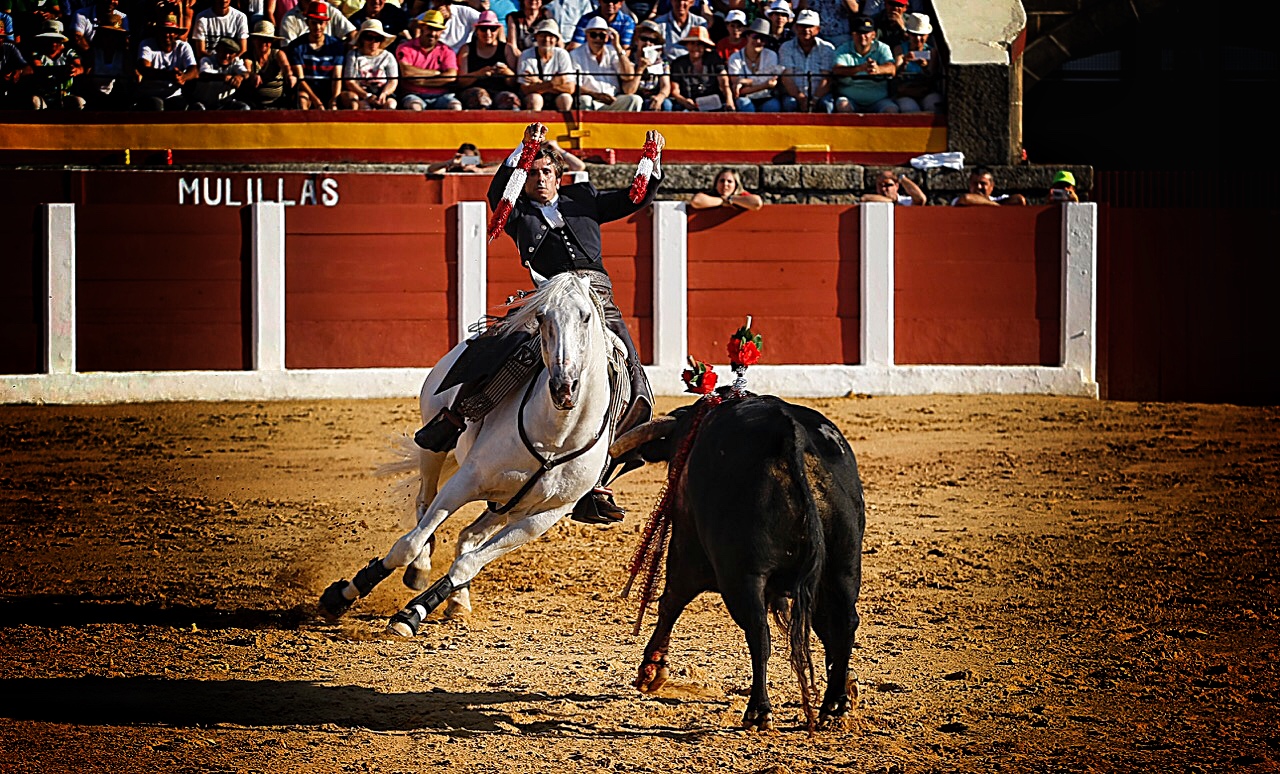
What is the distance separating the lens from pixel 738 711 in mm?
4668

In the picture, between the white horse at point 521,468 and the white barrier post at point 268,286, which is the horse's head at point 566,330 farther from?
the white barrier post at point 268,286

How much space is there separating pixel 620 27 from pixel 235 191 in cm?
380

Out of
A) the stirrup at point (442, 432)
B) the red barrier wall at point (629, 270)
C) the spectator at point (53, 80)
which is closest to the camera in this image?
the stirrup at point (442, 432)

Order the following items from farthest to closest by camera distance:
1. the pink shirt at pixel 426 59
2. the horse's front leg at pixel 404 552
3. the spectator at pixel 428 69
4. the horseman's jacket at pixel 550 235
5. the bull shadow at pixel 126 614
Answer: the pink shirt at pixel 426 59, the spectator at pixel 428 69, the horseman's jacket at pixel 550 235, the bull shadow at pixel 126 614, the horse's front leg at pixel 404 552

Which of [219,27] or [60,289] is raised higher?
[219,27]

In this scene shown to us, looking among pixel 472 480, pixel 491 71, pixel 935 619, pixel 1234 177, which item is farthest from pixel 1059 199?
pixel 472 480

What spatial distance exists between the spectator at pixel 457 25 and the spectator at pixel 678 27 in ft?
5.68

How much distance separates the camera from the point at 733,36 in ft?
45.3

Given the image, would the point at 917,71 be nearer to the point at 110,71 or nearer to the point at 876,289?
the point at 876,289

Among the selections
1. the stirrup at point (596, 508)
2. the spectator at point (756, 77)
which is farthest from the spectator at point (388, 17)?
the stirrup at point (596, 508)

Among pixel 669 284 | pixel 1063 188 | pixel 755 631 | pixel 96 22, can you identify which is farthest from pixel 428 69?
pixel 755 631

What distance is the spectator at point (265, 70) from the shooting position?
13.3 m

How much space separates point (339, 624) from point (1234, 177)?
34.2ft

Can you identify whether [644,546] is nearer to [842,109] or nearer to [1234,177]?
[842,109]
